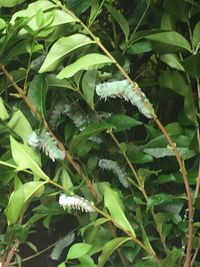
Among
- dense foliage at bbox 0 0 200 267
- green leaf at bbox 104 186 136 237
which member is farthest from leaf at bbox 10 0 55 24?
green leaf at bbox 104 186 136 237

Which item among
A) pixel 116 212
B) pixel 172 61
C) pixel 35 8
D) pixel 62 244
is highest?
pixel 35 8

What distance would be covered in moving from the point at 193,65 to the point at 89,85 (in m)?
0.13

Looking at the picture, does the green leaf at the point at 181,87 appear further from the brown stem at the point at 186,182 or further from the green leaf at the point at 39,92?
the green leaf at the point at 39,92

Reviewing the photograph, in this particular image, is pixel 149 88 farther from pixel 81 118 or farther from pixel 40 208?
pixel 40 208

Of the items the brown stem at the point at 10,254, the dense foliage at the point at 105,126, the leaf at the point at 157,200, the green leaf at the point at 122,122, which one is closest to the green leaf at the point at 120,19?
the dense foliage at the point at 105,126

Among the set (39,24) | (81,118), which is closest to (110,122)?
(81,118)

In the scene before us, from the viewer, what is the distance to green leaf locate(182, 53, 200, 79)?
1.64ft

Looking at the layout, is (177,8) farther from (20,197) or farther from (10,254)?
(10,254)

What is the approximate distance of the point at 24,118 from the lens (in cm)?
56

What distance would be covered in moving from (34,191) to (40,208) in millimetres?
85

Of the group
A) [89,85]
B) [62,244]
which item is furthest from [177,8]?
[62,244]

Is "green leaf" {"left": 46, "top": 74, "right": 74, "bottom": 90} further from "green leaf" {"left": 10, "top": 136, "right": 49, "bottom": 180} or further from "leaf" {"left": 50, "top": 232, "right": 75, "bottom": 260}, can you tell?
"leaf" {"left": 50, "top": 232, "right": 75, "bottom": 260}

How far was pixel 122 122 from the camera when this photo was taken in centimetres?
54

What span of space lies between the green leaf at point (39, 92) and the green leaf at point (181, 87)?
15cm
